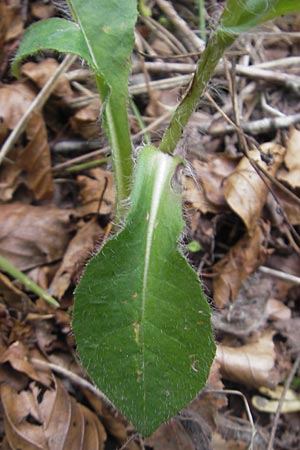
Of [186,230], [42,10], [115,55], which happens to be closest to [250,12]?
[115,55]

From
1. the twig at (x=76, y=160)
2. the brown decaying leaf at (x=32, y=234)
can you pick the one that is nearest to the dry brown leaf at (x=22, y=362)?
the brown decaying leaf at (x=32, y=234)

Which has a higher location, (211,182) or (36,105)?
(36,105)

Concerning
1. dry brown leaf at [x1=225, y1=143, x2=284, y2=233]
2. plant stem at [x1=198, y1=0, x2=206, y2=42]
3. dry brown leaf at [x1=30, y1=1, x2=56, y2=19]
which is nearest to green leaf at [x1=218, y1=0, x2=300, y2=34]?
dry brown leaf at [x1=225, y1=143, x2=284, y2=233]

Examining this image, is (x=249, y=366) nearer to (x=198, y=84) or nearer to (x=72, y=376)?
(x=72, y=376)

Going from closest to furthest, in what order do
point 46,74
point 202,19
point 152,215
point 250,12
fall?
point 250,12 → point 152,215 → point 46,74 → point 202,19

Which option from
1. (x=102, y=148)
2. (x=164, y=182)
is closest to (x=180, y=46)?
(x=102, y=148)

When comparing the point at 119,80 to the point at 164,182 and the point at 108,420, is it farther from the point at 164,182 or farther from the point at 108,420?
the point at 108,420

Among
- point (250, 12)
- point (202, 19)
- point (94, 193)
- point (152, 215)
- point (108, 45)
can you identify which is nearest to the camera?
point (250, 12)
